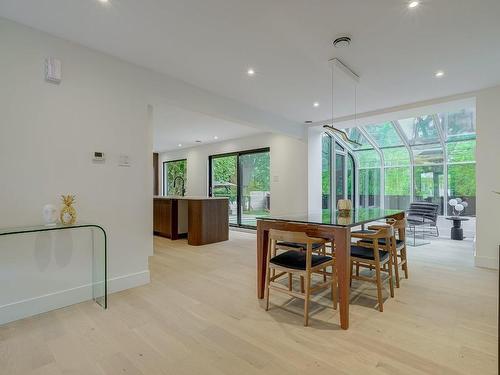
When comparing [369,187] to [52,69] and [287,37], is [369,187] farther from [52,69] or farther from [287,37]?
[52,69]

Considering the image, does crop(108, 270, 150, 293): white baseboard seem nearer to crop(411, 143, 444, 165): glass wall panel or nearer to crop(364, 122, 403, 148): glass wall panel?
crop(364, 122, 403, 148): glass wall panel

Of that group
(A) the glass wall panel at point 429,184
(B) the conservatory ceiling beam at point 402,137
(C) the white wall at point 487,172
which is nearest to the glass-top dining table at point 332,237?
(C) the white wall at point 487,172

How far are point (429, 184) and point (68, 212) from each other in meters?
7.72

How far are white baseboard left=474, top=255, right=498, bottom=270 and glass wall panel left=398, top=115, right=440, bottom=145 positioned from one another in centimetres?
362

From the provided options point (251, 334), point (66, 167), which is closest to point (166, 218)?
point (66, 167)

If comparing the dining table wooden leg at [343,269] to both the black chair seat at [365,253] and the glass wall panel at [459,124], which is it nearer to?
the black chair seat at [365,253]

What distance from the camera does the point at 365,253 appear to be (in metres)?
2.70

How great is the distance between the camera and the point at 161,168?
32.5ft

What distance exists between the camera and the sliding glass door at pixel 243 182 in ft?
23.1

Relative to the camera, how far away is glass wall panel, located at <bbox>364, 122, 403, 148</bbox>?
23.2ft

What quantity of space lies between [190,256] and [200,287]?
1486mm

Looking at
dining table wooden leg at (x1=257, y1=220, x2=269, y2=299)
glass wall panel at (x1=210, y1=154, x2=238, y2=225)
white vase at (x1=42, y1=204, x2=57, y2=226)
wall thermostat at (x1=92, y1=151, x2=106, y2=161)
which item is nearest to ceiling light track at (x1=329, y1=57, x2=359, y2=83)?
dining table wooden leg at (x1=257, y1=220, x2=269, y2=299)

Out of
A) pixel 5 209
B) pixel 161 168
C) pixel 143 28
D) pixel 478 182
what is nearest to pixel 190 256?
pixel 5 209

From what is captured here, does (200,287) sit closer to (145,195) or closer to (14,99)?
(145,195)
